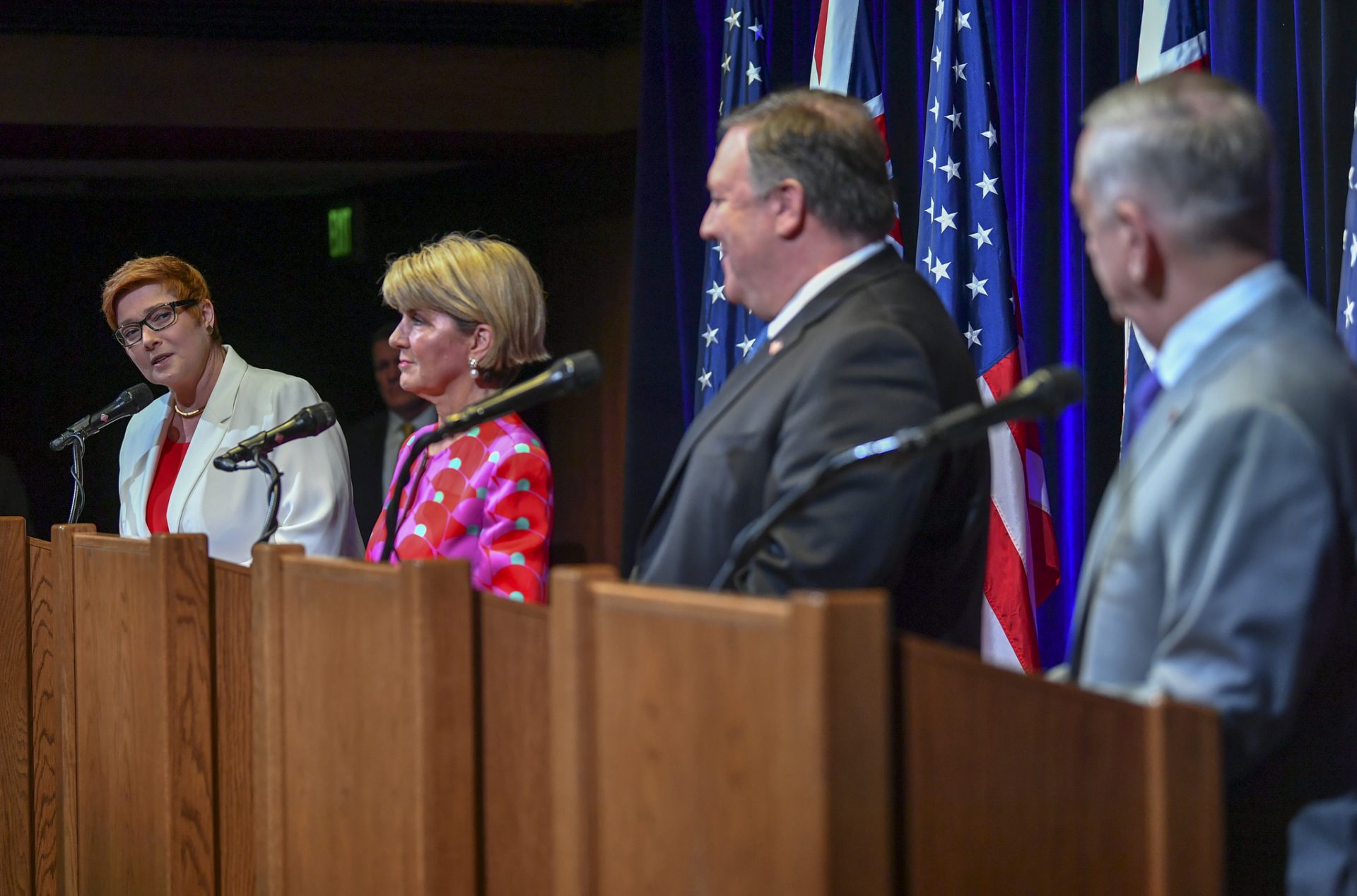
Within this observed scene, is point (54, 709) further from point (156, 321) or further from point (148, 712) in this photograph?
point (156, 321)

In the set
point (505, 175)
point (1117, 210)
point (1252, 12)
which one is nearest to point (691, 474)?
point (1117, 210)

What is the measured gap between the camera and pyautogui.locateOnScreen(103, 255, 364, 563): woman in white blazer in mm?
3328

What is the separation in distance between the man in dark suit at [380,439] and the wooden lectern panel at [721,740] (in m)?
4.82

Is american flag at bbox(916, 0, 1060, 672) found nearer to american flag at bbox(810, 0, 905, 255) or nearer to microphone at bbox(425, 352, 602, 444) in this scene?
american flag at bbox(810, 0, 905, 255)

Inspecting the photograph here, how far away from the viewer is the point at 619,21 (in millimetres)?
6125

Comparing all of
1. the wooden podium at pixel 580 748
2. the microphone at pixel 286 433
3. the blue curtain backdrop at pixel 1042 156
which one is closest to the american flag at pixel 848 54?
the blue curtain backdrop at pixel 1042 156

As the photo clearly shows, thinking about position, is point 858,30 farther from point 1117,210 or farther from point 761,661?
point 761,661

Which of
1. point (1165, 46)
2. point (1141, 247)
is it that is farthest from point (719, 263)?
point (1141, 247)

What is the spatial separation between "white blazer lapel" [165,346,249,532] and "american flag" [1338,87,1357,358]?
7.80ft

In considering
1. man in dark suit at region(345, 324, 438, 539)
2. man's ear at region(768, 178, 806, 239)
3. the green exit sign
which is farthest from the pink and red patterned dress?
the green exit sign

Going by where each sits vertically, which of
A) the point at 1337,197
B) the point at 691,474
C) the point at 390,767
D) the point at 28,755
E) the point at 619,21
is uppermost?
the point at 619,21

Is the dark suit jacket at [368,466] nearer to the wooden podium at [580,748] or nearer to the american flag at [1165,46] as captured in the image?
the wooden podium at [580,748]

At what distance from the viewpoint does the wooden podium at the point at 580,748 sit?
1188mm

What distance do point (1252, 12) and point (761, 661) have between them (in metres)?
2.61
